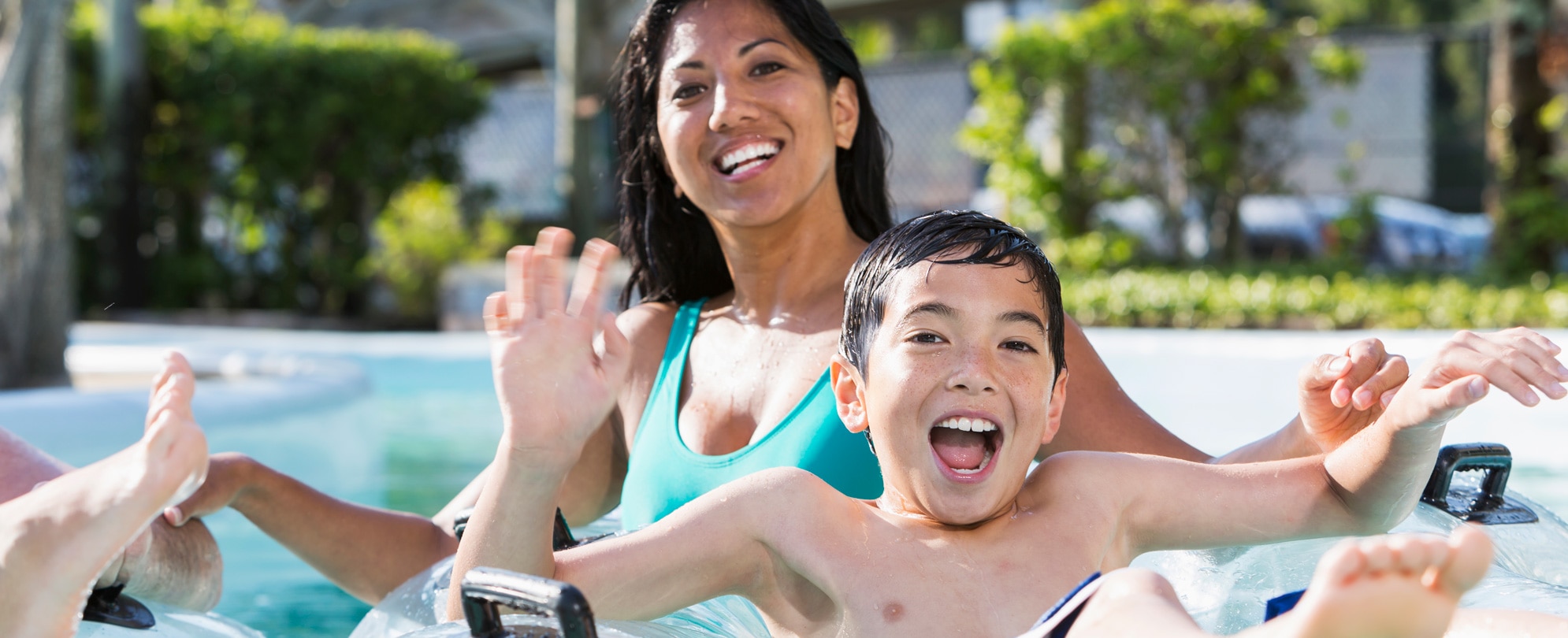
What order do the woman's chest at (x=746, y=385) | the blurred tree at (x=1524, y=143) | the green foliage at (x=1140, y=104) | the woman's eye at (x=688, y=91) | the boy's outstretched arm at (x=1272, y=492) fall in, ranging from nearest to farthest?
the boy's outstretched arm at (x=1272, y=492)
the woman's chest at (x=746, y=385)
the woman's eye at (x=688, y=91)
the blurred tree at (x=1524, y=143)
the green foliage at (x=1140, y=104)

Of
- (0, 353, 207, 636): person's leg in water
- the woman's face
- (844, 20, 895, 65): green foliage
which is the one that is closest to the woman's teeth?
the woman's face

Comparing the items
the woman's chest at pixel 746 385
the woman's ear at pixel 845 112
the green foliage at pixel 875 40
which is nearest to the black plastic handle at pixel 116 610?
the woman's chest at pixel 746 385

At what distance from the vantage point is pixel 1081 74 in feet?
34.7

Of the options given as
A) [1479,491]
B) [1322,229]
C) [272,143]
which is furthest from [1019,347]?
[1322,229]

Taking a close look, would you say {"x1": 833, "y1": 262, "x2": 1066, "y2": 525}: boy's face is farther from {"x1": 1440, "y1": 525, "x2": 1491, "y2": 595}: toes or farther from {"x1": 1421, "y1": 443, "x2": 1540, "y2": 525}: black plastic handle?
{"x1": 1421, "y1": 443, "x2": 1540, "y2": 525}: black plastic handle

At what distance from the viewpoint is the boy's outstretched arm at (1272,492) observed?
2.02 metres

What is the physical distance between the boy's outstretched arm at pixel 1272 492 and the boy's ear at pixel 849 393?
1.04ft

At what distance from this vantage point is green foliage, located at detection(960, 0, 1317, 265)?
10.4 m

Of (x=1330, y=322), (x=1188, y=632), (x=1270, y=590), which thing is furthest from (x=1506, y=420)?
(x=1188, y=632)

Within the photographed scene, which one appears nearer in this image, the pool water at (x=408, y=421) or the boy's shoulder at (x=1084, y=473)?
the boy's shoulder at (x=1084, y=473)

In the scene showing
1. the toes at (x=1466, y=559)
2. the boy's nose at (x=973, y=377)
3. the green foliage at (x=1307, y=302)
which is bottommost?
the green foliage at (x=1307, y=302)

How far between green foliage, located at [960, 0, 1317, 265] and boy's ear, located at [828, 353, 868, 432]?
859cm

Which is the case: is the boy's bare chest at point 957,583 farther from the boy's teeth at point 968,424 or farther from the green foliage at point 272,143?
the green foliage at point 272,143

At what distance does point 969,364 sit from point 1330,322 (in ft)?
23.7
